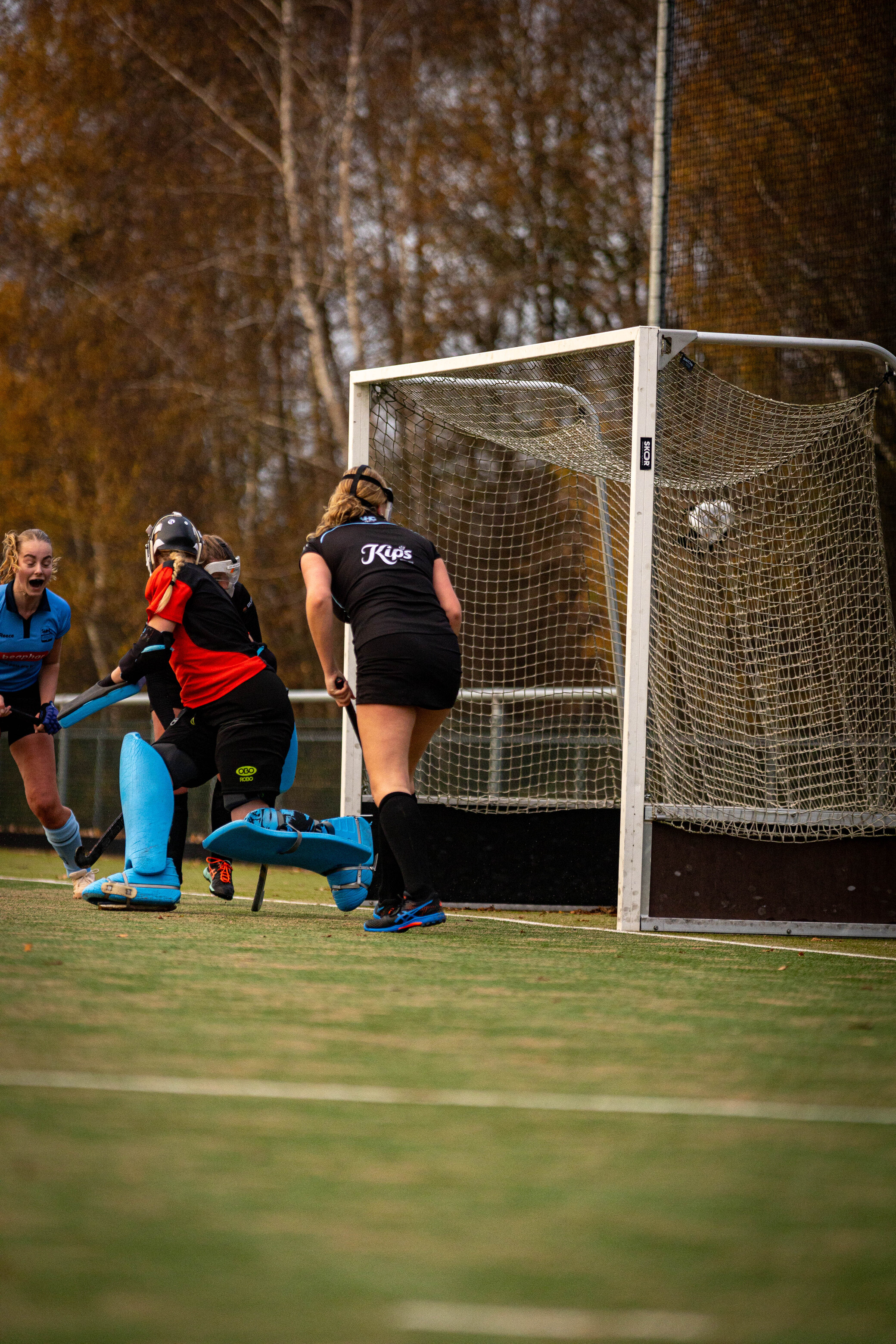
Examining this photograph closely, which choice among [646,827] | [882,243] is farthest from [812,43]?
[646,827]

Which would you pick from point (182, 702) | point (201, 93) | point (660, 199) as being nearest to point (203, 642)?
point (182, 702)

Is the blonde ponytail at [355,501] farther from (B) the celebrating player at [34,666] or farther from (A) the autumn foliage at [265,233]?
(A) the autumn foliage at [265,233]

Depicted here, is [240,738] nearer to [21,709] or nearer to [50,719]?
[50,719]

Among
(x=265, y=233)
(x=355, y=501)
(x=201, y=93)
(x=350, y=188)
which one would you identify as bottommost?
(x=355, y=501)

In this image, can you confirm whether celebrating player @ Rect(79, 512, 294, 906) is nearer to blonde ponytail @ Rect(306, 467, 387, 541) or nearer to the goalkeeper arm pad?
the goalkeeper arm pad

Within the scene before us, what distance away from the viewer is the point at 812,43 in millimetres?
12266

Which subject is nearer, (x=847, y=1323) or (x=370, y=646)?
(x=847, y=1323)

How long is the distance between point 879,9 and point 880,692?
644cm

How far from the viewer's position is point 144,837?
648 cm

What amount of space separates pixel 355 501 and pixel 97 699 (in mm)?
1581

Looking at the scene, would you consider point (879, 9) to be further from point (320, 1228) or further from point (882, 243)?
point (320, 1228)

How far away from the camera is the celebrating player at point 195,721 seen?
6.55 m

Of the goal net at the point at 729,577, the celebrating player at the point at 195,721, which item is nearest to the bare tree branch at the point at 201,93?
the goal net at the point at 729,577

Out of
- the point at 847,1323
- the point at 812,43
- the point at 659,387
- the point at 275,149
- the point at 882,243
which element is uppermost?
the point at 275,149
